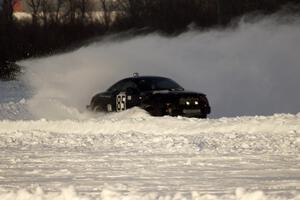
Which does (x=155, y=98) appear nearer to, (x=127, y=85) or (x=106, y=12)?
(x=127, y=85)

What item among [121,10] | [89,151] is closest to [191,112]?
[89,151]

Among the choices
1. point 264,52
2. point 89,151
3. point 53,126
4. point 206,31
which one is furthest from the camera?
point 206,31

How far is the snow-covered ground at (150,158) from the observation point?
26.2 ft

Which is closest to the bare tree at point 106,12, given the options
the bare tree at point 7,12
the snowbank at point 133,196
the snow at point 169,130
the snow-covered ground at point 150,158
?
the bare tree at point 7,12

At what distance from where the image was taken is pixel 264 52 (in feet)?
89.2

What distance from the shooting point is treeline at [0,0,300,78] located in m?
35.0

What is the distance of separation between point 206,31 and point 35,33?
15.0 meters

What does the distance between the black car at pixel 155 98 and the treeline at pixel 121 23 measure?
44.9 ft

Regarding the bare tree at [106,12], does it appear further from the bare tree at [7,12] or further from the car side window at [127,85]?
the car side window at [127,85]

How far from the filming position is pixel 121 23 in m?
45.1

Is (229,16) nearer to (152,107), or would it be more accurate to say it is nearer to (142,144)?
(152,107)

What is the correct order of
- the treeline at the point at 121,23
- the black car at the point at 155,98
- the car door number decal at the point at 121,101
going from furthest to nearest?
1. the treeline at the point at 121,23
2. the car door number decal at the point at 121,101
3. the black car at the point at 155,98

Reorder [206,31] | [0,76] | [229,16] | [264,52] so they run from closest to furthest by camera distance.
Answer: [264,52] → [206,31] → [229,16] → [0,76]

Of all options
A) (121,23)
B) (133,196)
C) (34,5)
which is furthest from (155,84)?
(34,5)
